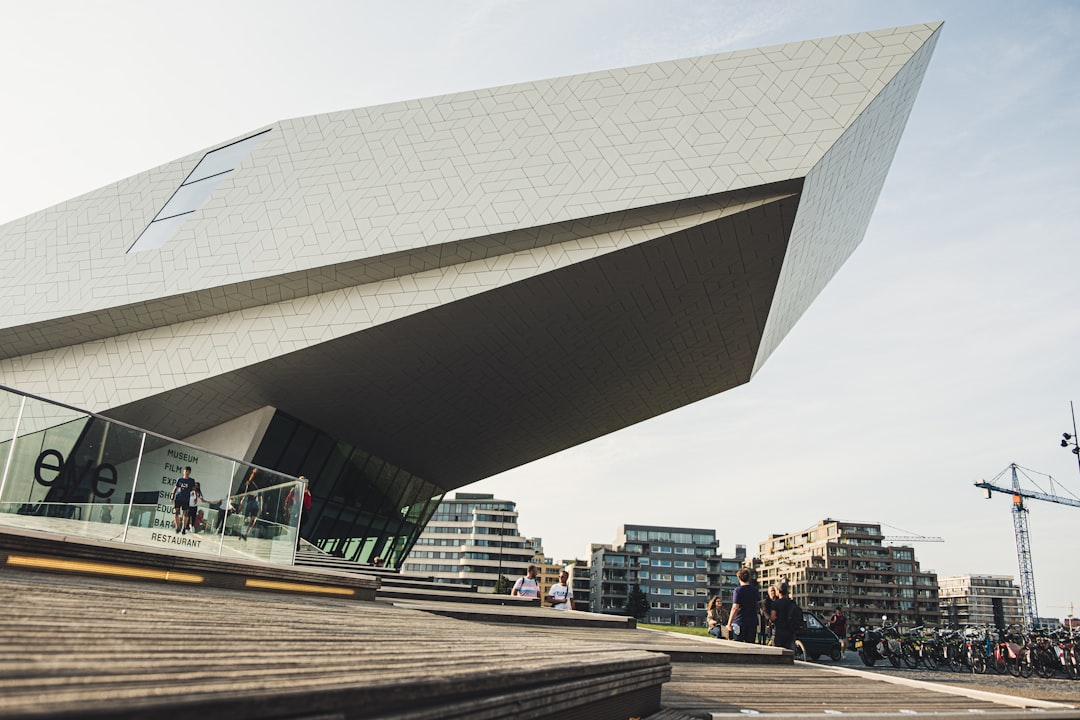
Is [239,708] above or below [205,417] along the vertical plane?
below

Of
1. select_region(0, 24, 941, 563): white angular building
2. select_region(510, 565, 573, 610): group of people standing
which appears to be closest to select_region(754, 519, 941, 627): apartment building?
select_region(0, 24, 941, 563): white angular building

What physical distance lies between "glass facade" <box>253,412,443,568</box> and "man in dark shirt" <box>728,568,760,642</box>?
1126 cm

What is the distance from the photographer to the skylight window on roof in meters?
18.2

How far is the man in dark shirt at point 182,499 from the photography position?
7.55 meters

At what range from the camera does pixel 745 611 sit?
9578mm

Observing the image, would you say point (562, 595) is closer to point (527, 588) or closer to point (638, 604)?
point (527, 588)

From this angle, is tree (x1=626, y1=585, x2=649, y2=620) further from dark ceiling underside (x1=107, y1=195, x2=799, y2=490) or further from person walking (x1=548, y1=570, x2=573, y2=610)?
person walking (x1=548, y1=570, x2=573, y2=610)

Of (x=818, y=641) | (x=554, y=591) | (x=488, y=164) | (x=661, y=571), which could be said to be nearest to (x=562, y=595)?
(x=554, y=591)

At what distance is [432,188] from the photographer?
50.0 feet

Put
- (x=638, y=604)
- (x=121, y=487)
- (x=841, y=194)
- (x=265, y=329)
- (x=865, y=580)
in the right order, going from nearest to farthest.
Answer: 1. (x=121, y=487)
2. (x=841, y=194)
3. (x=265, y=329)
4. (x=638, y=604)
5. (x=865, y=580)

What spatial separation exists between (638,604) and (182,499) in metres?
88.0

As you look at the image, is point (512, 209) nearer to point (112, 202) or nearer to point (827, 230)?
point (827, 230)

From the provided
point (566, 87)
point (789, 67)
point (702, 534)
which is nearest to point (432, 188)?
point (566, 87)

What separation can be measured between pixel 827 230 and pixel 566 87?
22.8ft
